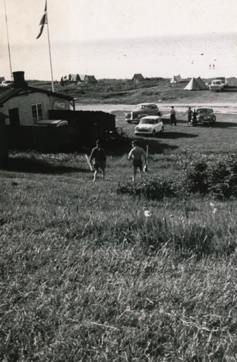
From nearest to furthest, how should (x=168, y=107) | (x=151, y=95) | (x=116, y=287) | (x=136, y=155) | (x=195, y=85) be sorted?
(x=116, y=287), (x=136, y=155), (x=168, y=107), (x=151, y=95), (x=195, y=85)

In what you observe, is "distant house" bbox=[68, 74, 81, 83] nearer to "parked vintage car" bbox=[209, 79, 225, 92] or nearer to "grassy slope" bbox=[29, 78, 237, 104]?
"grassy slope" bbox=[29, 78, 237, 104]

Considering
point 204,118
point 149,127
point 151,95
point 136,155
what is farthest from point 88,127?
point 151,95

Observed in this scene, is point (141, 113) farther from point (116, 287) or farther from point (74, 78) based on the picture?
point (74, 78)

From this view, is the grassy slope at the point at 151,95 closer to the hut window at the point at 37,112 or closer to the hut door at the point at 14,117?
the hut window at the point at 37,112

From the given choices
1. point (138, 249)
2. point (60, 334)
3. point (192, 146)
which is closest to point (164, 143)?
point (192, 146)

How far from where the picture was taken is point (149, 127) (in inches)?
1207

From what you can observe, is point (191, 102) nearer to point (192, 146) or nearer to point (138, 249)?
point (192, 146)

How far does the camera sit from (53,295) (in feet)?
14.4

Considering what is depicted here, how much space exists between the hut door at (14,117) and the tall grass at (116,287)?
2089 centimetres

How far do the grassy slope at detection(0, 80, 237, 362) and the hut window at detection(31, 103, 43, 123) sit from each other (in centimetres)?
2165

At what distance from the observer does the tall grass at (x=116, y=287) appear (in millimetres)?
3586

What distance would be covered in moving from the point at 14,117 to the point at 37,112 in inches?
80.4

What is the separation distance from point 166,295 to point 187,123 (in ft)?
109

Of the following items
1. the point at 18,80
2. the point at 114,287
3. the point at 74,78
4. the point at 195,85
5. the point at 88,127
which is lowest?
the point at 88,127
